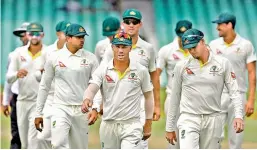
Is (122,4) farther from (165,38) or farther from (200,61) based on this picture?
(200,61)

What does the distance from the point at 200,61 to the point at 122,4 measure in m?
17.2

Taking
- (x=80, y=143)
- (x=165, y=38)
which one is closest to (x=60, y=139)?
(x=80, y=143)

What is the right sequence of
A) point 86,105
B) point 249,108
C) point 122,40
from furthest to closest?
point 249,108
point 122,40
point 86,105

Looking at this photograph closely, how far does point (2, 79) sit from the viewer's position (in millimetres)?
25922

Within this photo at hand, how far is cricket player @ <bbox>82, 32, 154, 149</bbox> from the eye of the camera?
1086cm

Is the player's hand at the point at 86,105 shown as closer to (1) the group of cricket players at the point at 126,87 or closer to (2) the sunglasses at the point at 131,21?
(1) the group of cricket players at the point at 126,87

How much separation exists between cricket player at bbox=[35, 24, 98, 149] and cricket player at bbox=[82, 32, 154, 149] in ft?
3.30

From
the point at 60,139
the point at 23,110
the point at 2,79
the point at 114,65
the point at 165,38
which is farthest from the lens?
the point at 165,38

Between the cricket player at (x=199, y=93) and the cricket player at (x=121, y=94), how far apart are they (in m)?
0.37

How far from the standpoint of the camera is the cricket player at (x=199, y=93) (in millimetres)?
10867

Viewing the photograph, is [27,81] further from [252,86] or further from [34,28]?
[252,86]

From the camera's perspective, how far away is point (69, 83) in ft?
39.3

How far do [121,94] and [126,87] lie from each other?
0.32 feet

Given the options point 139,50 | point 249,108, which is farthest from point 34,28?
point 249,108
